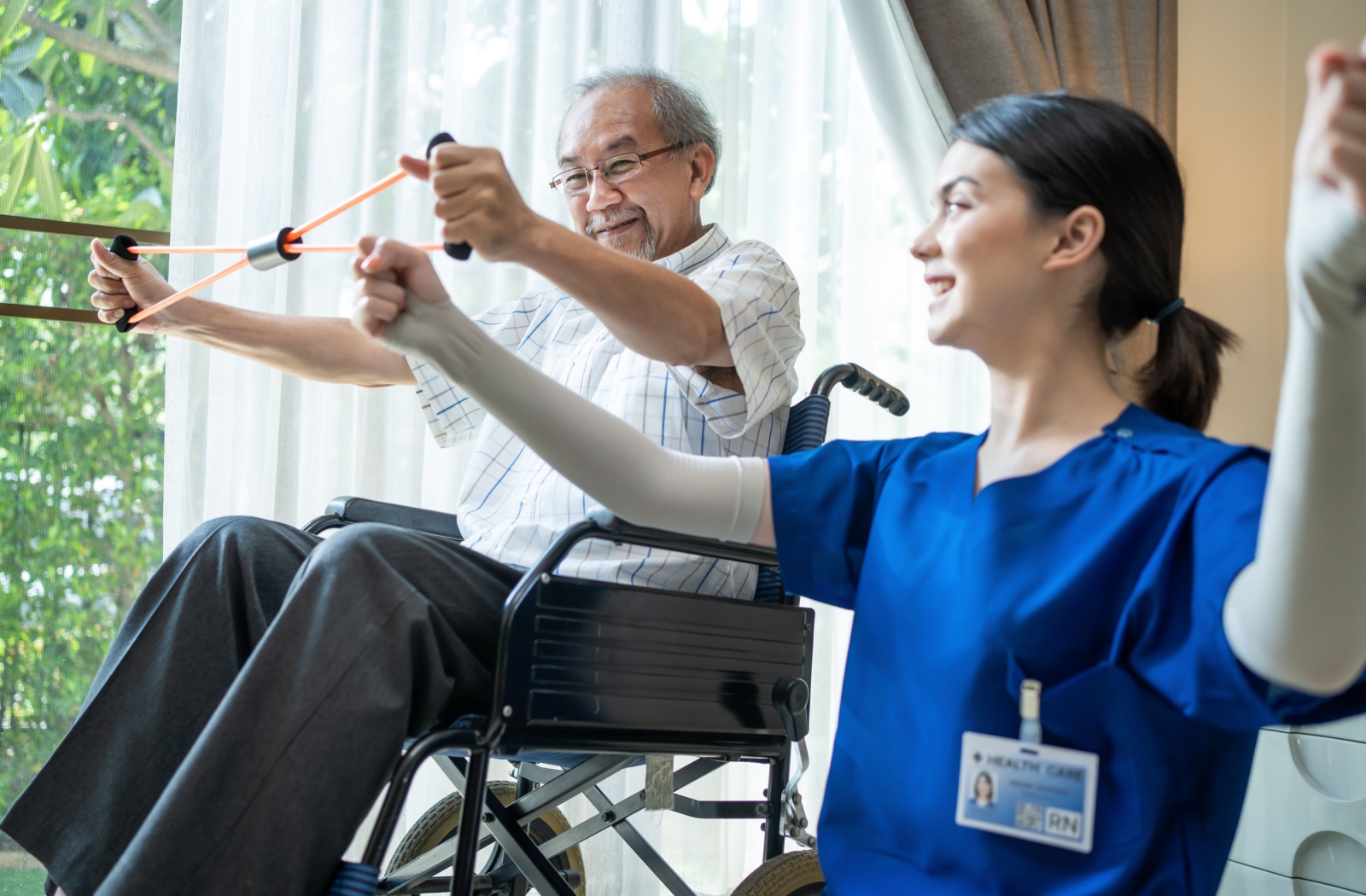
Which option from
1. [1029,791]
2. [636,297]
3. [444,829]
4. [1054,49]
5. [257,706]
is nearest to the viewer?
[1029,791]

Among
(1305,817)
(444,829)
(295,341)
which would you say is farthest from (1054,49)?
(444,829)

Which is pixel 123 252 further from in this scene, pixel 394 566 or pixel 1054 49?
pixel 1054 49

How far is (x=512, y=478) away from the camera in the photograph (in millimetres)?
1482

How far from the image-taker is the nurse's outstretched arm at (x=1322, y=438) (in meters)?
0.56

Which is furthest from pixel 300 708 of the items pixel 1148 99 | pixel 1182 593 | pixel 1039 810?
pixel 1148 99

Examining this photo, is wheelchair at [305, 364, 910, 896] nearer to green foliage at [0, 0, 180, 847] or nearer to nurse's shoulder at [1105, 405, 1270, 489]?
nurse's shoulder at [1105, 405, 1270, 489]

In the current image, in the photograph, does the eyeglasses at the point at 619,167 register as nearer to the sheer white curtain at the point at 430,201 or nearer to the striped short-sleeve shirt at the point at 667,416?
the striped short-sleeve shirt at the point at 667,416

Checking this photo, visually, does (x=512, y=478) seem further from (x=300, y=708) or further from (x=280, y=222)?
(x=280, y=222)

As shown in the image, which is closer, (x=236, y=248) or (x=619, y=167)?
(x=236, y=248)

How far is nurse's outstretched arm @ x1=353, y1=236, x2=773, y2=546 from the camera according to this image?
0.92 meters

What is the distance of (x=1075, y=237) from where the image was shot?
0.93 meters

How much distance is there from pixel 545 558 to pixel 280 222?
1.19 m

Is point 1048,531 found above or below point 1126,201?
below

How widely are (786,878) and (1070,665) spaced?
635 millimetres
